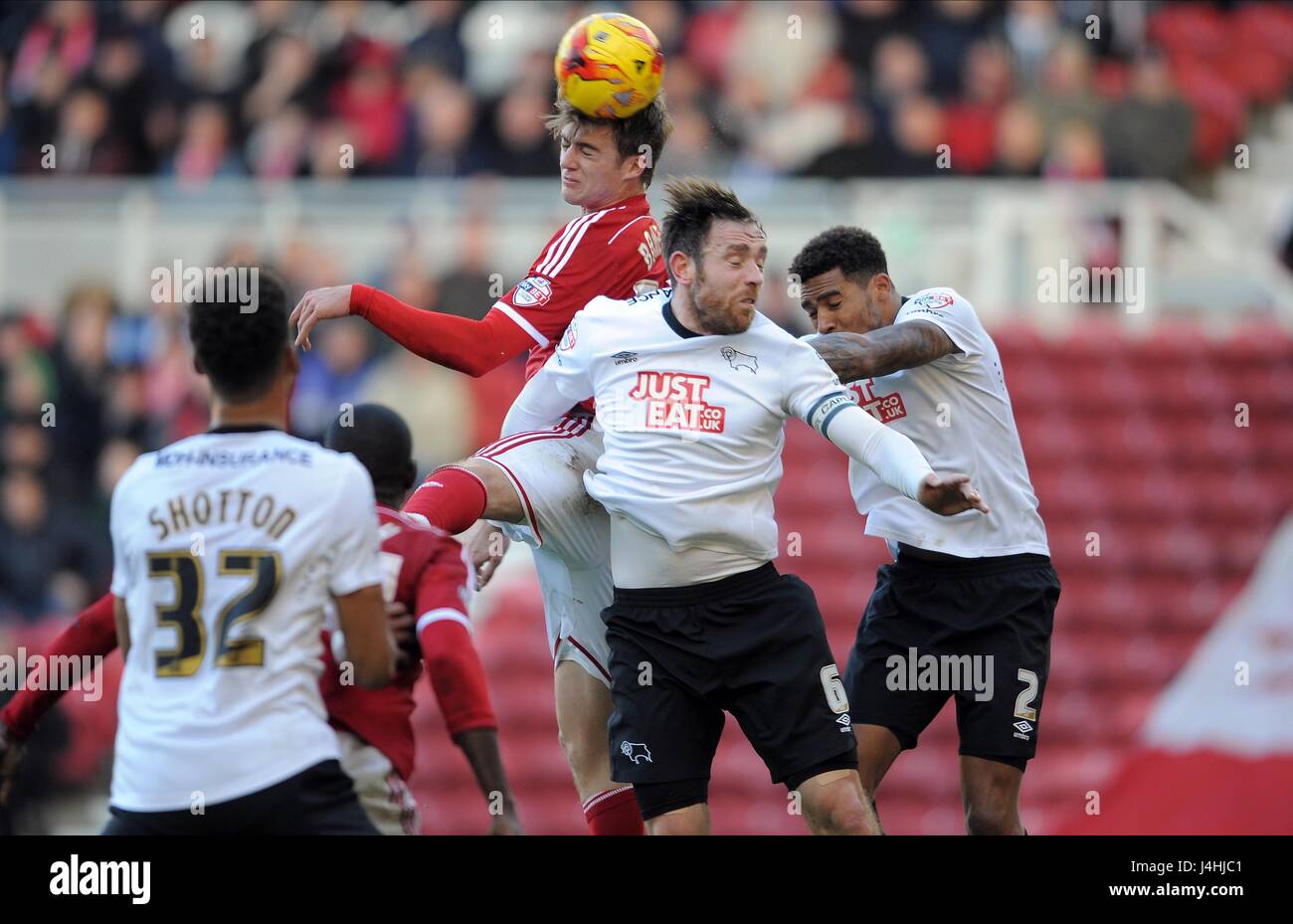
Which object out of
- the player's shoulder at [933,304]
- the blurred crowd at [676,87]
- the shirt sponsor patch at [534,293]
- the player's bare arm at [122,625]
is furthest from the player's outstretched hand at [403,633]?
the blurred crowd at [676,87]

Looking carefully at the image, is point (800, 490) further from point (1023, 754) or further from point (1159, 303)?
point (1023, 754)

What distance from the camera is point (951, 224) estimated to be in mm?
11742

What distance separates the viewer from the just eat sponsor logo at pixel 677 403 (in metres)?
5.40

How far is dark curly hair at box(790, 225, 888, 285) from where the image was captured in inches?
235

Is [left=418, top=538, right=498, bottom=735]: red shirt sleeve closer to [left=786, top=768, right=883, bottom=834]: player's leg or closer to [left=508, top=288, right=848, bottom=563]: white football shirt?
[left=508, top=288, right=848, bottom=563]: white football shirt

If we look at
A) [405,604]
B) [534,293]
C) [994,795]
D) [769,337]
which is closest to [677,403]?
[769,337]

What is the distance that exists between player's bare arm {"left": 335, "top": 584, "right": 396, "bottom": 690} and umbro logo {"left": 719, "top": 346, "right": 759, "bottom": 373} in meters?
1.58

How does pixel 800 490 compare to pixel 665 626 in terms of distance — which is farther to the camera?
pixel 800 490

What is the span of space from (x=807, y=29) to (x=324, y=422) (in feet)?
16.8

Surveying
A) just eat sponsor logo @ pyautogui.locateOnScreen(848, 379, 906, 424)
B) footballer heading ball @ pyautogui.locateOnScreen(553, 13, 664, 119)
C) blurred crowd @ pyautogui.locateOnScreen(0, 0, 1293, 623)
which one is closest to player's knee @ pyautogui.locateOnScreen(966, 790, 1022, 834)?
just eat sponsor logo @ pyautogui.locateOnScreen(848, 379, 906, 424)

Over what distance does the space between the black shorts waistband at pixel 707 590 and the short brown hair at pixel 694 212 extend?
97cm

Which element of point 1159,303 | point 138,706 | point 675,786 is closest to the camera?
point 138,706

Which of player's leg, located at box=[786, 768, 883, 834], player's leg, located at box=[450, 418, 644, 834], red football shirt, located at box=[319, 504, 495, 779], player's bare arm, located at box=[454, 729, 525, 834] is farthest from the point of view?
player's leg, located at box=[450, 418, 644, 834]
